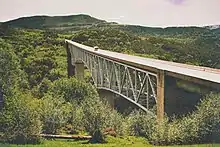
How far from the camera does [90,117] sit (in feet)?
7.95

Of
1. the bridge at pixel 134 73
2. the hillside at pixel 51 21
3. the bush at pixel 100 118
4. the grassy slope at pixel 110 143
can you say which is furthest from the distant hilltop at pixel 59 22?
the grassy slope at pixel 110 143

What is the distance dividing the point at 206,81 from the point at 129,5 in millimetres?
589

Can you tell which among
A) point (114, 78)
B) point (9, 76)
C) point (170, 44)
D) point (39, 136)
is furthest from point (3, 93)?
point (170, 44)

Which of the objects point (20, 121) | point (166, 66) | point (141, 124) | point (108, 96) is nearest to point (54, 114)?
point (20, 121)

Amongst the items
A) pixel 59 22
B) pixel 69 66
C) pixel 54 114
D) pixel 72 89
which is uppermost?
pixel 59 22

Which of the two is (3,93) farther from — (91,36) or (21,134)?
(91,36)

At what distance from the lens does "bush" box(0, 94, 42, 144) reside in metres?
2.35

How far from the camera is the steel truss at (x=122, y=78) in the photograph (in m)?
2.44

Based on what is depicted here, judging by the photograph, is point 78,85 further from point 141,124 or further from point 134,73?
point 141,124

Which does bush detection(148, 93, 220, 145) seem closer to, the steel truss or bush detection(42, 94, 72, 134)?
the steel truss

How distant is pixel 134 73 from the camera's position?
2576mm

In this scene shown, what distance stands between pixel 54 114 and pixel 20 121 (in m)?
0.17

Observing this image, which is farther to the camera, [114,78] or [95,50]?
[114,78]

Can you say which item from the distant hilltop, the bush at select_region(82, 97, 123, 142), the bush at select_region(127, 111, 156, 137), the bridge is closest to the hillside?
the distant hilltop
